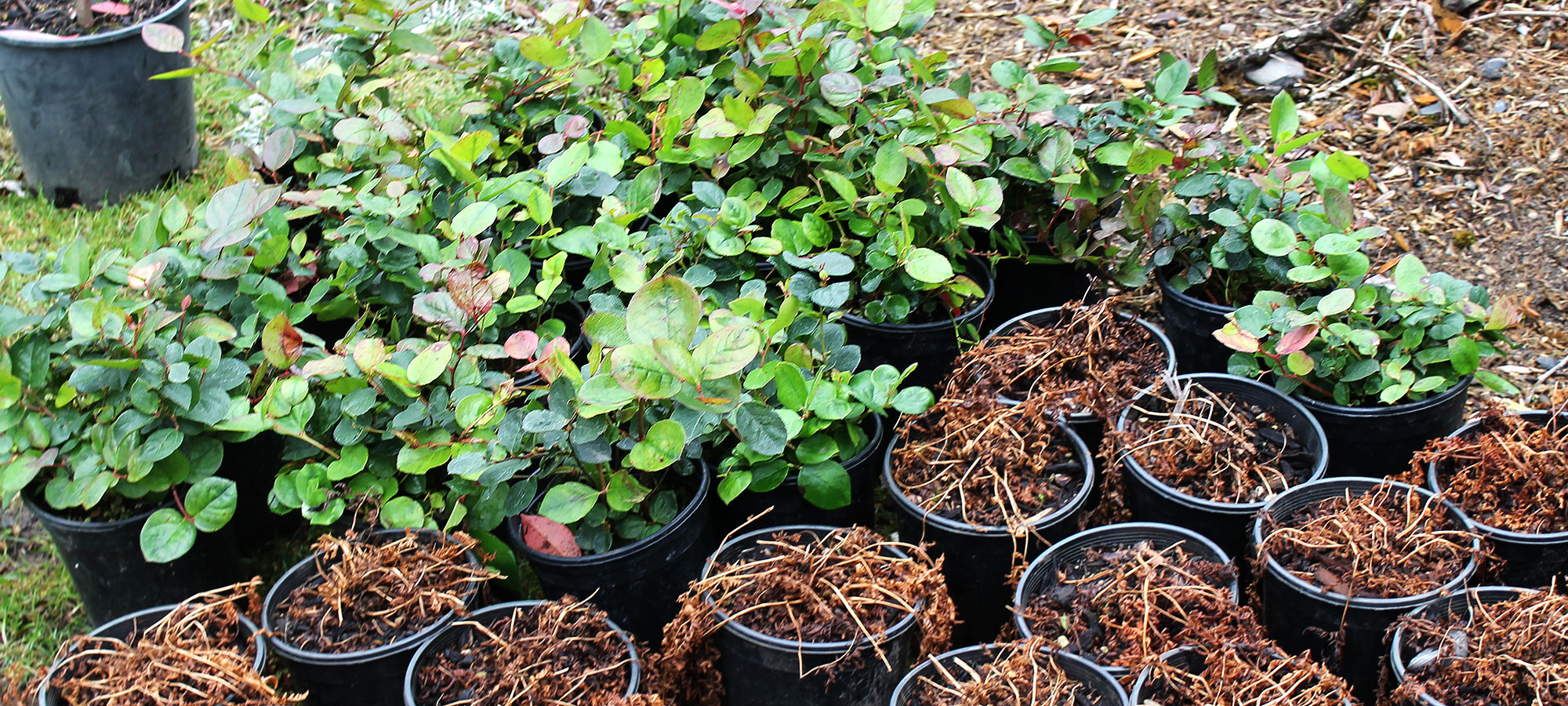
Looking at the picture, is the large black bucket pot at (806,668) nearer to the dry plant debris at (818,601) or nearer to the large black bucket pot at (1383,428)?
the dry plant debris at (818,601)

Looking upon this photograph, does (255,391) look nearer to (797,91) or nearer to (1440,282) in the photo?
(797,91)

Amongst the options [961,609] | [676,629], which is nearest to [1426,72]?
[961,609]

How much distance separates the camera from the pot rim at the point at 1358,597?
1.66m

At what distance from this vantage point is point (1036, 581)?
178 cm

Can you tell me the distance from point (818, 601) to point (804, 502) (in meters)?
0.35

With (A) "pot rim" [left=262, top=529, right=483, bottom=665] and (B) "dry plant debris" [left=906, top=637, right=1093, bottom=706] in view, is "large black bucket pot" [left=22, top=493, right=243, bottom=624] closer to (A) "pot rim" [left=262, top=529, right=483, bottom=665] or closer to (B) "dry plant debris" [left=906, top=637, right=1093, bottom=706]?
(A) "pot rim" [left=262, top=529, right=483, bottom=665]

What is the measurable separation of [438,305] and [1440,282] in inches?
70.1

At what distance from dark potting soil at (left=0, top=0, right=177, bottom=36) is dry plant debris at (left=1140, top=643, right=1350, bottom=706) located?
131 inches

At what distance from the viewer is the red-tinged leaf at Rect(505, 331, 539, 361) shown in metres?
1.80

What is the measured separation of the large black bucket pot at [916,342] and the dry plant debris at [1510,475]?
84 centimetres

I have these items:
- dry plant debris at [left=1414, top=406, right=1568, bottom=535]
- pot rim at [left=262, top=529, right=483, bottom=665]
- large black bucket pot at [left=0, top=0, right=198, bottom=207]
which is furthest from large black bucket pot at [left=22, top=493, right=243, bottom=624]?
dry plant debris at [left=1414, top=406, right=1568, bottom=535]

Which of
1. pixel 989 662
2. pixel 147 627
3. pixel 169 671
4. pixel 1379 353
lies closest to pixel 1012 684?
pixel 989 662

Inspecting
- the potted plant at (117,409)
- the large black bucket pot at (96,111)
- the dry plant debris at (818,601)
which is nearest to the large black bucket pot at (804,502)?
the dry plant debris at (818,601)

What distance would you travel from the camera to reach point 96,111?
3297 millimetres
